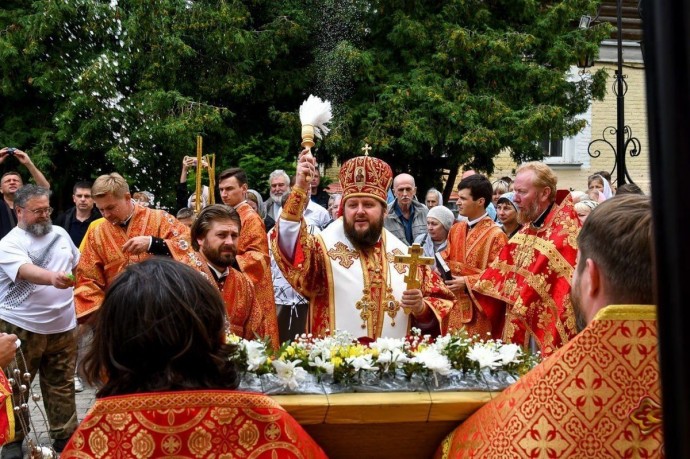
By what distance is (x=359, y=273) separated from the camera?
16.9ft

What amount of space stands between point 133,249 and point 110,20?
1042 centimetres

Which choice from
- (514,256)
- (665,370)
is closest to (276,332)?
(514,256)

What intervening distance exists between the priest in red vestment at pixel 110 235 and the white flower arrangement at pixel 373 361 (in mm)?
3249

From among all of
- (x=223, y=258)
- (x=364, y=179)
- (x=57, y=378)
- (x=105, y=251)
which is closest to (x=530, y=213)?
(x=364, y=179)

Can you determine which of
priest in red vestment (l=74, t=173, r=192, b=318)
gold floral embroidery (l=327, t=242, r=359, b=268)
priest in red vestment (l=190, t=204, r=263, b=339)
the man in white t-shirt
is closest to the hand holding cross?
gold floral embroidery (l=327, t=242, r=359, b=268)

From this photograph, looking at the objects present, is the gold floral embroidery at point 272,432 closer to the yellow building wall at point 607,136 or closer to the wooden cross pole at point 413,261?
the wooden cross pole at point 413,261

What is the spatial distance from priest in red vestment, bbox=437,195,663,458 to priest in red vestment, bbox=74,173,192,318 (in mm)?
4279

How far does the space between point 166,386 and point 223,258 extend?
10.1 feet

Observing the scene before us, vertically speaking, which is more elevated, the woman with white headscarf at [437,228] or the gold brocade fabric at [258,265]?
the woman with white headscarf at [437,228]

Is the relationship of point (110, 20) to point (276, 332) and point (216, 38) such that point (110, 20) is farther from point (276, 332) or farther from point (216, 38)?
point (276, 332)

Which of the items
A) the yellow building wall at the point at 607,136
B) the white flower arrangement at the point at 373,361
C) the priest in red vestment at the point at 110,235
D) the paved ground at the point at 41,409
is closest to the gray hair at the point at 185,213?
the paved ground at the point at 41,409

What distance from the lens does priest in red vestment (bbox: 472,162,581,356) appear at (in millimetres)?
5336

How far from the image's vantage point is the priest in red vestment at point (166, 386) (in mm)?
2025

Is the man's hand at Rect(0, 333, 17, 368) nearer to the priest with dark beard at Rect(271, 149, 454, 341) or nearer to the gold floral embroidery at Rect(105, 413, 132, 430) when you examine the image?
the gold floral embroidery at Rect(105, 413, 132, 430)
